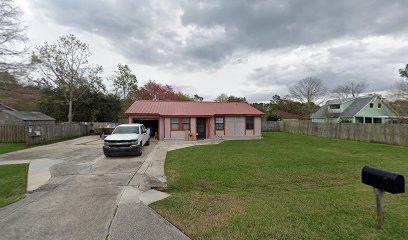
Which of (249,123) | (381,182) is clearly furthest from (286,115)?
(381,182)

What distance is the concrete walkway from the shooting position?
3779 millimetres

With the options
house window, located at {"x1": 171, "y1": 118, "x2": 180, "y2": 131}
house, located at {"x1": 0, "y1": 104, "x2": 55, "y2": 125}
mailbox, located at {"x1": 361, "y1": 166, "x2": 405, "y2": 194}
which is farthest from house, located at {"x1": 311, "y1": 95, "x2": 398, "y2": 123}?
house, located at {"x1": 0, "y1": 104, "x2": 55, "y2": 125}

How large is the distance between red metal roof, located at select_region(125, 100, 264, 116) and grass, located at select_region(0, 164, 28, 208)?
11209mm

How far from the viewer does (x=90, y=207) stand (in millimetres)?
4875

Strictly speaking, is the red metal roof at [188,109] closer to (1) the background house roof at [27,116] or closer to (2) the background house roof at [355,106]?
(1) the background house roof at [27,116]

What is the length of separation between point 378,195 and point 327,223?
39.2 inches

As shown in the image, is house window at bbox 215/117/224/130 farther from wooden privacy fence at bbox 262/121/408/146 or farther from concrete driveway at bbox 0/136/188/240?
concrete driveway at bbox 0/136/188/240

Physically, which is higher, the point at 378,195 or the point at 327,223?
the point at 378,195

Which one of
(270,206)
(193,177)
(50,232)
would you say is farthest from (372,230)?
(50,232)

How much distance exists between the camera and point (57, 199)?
17.8 ft

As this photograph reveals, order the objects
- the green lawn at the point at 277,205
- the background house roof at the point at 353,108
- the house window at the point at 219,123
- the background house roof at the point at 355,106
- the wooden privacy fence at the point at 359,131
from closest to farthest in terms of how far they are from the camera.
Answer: the green lawn at the point at 277,205 → the wooden privacy fence at the point at 359,131 → the house window at the point at 219,123 → the background house roof at the point at 355,106 → the background house roof at the point at 353,108

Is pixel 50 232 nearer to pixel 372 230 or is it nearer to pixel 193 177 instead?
pixel 193 177

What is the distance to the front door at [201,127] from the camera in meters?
22.2

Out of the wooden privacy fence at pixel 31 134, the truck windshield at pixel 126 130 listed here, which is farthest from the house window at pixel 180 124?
the wooden privacy fence at pixel 31 134
